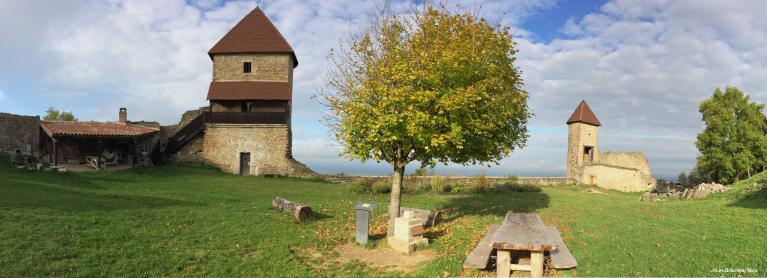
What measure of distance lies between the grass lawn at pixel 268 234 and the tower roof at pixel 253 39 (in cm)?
1398

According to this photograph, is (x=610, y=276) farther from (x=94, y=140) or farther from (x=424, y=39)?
(x=94, y=140)

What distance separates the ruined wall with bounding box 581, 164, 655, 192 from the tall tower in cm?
72

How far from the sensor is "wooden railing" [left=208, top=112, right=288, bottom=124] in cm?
2677

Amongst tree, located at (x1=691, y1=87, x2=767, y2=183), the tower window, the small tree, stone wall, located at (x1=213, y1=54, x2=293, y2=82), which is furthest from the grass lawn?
the small tree

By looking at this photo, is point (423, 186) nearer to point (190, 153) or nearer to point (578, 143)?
point (578, 143)

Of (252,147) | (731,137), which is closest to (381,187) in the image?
(252,147)

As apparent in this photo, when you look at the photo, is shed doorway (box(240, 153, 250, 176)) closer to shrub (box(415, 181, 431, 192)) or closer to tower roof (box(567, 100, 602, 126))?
shrub (box(415, 181, 431, 192))

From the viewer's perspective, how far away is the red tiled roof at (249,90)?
26453 mm

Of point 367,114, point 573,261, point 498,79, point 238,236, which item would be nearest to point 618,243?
point 573,261

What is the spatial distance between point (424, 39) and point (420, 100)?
2.16 metres

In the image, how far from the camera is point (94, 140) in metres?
23.7

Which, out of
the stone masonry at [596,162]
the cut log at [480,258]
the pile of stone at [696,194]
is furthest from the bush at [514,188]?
the cut log at [480,258]

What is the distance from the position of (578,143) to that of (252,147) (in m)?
22.9

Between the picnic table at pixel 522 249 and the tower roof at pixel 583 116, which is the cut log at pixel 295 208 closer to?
the picnic table at pixel 522 249
